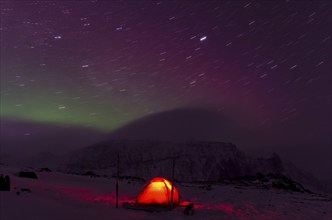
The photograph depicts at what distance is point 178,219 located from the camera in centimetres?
2014

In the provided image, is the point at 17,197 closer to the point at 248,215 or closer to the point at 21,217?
the point at 21,217

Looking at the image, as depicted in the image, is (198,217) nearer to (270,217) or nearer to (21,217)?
(270,217)

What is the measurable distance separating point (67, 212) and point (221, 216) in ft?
30.2

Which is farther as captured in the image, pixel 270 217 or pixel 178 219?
pixel 270 217

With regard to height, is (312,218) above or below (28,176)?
below

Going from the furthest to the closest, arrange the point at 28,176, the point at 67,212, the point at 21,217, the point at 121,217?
the point at 28,176 → the point at 121,217 → the point at 67,212 → the point at 21,217

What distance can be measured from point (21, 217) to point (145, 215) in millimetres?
7966

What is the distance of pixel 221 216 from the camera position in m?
22.9

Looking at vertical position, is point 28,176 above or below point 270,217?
above

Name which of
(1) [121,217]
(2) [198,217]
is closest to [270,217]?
(2) [198,217]

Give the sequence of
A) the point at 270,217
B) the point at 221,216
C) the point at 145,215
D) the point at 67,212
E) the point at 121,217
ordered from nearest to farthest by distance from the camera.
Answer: the point at 67,212 < the point at 121,217 < the point at 145,215 < the point at 221,216 < the point at 270,217

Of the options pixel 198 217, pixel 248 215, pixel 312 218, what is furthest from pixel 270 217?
pixel 198 217

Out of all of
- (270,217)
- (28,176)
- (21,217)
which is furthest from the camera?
(28,176)

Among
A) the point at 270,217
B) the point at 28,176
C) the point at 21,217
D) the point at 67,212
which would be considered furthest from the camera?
the point at 28,176
